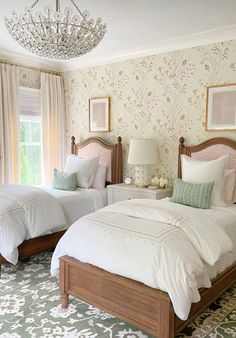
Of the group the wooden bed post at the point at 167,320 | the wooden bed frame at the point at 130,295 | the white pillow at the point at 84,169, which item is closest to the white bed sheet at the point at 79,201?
the white pillow at the point at 84,169

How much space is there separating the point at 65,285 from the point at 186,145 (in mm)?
2425

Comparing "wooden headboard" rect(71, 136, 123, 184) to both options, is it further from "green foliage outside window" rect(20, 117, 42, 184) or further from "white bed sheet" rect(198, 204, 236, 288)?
"white bed sheet" rect(198, 204, 236, 288)

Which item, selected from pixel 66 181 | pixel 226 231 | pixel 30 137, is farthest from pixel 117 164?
pixel 226 231

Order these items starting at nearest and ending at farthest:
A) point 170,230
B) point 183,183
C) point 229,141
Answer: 1. point 170,230
2. point 183,183
3. point 229,141

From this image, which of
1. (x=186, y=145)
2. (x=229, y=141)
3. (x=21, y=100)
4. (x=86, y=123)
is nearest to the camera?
(x=229, y=141)

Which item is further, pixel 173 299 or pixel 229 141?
pixel 229 141

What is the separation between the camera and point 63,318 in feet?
8.05

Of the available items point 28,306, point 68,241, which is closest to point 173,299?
point 68,241

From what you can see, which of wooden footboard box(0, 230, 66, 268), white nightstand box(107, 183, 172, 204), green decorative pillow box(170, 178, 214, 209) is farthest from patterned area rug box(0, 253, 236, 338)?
white nightstand box(107, 183, 172, 204)

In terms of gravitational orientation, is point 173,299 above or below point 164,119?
below

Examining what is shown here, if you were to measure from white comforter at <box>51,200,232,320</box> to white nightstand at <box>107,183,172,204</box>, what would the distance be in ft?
3.85

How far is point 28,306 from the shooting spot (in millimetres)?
2621

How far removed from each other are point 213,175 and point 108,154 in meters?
1.95

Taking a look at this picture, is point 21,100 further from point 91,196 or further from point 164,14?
point 164,14
